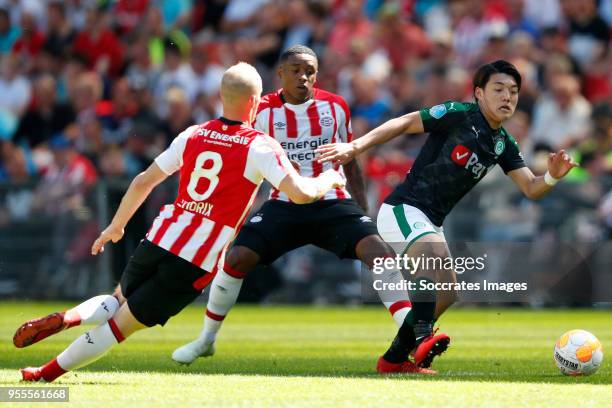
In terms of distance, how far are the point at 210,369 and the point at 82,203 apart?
8971 millimetres

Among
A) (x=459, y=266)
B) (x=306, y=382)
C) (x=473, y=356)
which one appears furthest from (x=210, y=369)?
(x=459, y=266)

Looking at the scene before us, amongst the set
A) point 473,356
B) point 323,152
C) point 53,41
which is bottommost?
point 473,356

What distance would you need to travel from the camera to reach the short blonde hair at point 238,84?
26.3 ft

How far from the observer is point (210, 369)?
951 centimetres

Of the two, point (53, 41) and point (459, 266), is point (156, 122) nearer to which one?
point (53, 41)

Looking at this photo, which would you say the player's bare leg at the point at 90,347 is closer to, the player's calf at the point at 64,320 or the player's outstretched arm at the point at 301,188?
the player's calf at the point at 64,320

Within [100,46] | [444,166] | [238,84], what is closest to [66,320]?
[238,84]

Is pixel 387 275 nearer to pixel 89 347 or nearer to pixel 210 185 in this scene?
pixel 210 185

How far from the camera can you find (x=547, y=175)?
9445mm

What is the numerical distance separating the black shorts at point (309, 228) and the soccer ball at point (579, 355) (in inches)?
75.7

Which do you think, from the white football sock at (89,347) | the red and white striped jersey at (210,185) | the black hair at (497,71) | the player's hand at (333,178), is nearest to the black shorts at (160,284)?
the red and white striped jersey at (210,185)

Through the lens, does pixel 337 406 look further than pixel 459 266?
No

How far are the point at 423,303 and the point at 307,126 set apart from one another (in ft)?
6.97

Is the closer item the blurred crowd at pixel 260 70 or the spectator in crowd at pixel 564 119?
the spectator in crowd at pixel 564 119
